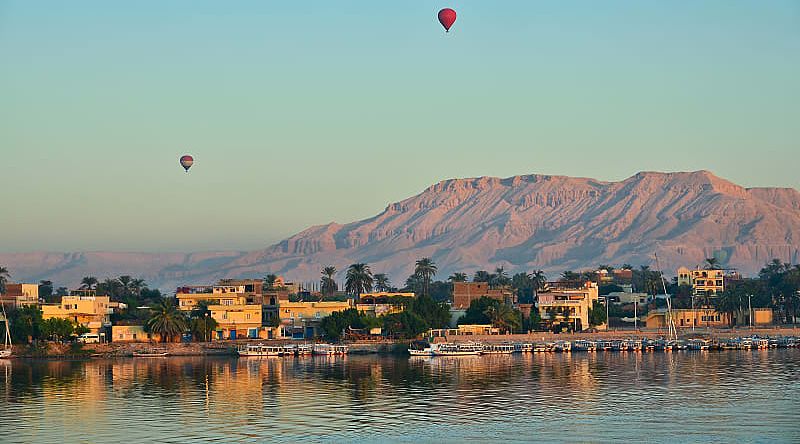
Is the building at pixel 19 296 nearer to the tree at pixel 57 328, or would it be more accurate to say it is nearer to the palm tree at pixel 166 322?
the tree at pixel 57 328

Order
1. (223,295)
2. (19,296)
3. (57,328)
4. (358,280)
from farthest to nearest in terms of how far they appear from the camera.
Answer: (358,280)
(19,296)
(223,295)
(57,328)

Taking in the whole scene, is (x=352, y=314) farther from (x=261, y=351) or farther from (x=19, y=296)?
(x=19, y=296)

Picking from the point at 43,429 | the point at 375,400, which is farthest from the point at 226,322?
the point at 43,429

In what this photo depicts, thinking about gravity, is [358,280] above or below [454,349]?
above

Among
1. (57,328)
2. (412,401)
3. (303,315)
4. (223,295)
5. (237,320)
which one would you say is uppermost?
(223,295)

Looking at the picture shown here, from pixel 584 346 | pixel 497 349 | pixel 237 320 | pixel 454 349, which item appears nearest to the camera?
pixel 454 349

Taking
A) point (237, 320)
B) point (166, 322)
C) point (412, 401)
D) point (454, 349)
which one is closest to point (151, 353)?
point (166, 322)

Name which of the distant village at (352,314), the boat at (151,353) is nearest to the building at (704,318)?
the distant village at (352,314)
